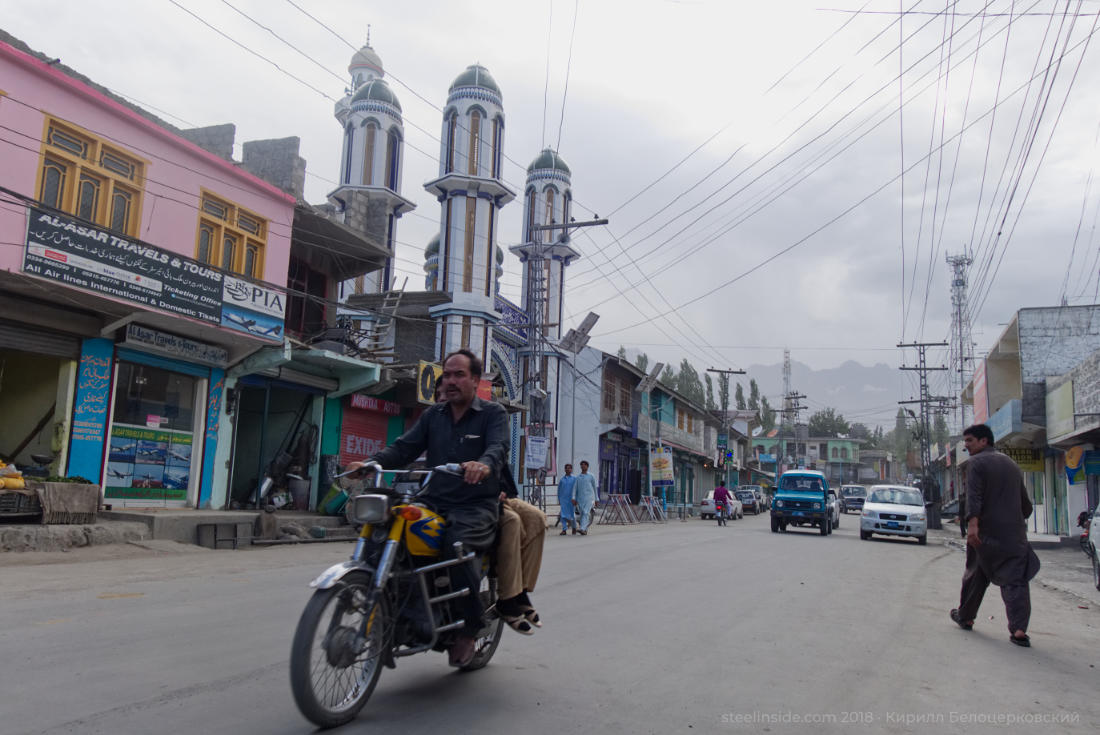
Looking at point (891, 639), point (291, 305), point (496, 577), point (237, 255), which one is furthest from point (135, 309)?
point (891, 639)

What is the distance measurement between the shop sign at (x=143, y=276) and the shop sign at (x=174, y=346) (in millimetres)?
823

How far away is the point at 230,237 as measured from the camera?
16.5 metres

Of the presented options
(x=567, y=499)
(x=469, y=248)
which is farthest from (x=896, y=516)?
(x=469, y=248)

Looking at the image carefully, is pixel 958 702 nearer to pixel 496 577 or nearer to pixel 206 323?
pixel 496 577

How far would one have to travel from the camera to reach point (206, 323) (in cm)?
1504

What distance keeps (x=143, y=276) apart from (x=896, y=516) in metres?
19.5

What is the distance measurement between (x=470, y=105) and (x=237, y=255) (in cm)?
1728

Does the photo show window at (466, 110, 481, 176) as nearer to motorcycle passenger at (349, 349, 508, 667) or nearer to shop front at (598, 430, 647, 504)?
shop front at (598, 430, 647, 504)

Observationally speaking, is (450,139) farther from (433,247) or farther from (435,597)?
(435,597)

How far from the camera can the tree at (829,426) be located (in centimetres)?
12838

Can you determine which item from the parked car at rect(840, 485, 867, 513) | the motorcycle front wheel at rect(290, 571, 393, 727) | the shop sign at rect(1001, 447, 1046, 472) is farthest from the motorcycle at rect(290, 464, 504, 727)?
the parked car at rect(840, 485, 867, 513)

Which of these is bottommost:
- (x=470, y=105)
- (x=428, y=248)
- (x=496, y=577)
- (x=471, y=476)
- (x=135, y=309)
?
(x=496, y=577)

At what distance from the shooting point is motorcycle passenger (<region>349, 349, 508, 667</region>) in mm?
4191

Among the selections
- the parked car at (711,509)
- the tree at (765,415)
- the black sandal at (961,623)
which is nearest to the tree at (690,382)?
the tree at (765,415)
